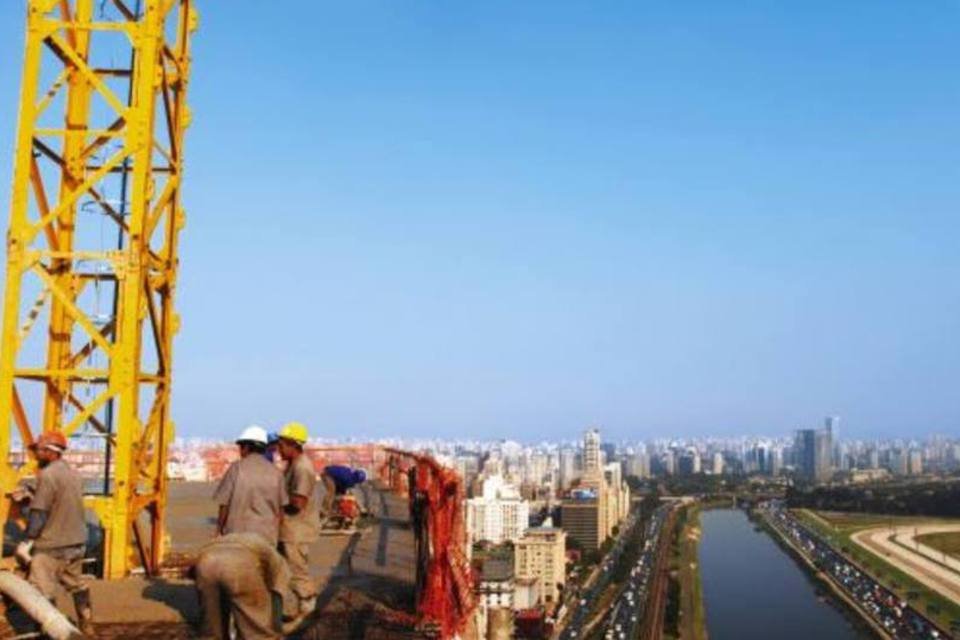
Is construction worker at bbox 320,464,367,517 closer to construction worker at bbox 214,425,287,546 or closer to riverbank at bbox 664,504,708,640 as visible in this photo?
construction worker at bbox 214,425,287,546

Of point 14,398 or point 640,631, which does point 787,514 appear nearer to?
point 640,631

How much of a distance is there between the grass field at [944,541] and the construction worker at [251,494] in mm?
90974

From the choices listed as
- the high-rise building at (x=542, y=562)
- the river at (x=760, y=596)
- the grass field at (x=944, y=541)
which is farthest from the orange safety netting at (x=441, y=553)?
the grass field at (x=944, y=541)

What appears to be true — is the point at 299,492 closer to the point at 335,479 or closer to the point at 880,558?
the point at 335,479

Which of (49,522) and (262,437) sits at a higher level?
(262,437)

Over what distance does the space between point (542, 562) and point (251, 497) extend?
208 ft

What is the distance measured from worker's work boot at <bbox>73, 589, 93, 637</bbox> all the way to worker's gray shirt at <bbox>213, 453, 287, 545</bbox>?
113cm

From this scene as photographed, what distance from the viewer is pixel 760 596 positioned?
66312mm

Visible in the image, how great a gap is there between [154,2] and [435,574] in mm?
4562

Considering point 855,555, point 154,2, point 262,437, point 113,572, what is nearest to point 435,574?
point 262,437

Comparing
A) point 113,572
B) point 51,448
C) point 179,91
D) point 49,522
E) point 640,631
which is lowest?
point 640,631

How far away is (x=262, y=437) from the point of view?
4672 mm

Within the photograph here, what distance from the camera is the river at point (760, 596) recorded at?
54906mm

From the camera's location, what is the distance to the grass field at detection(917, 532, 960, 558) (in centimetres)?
8667
